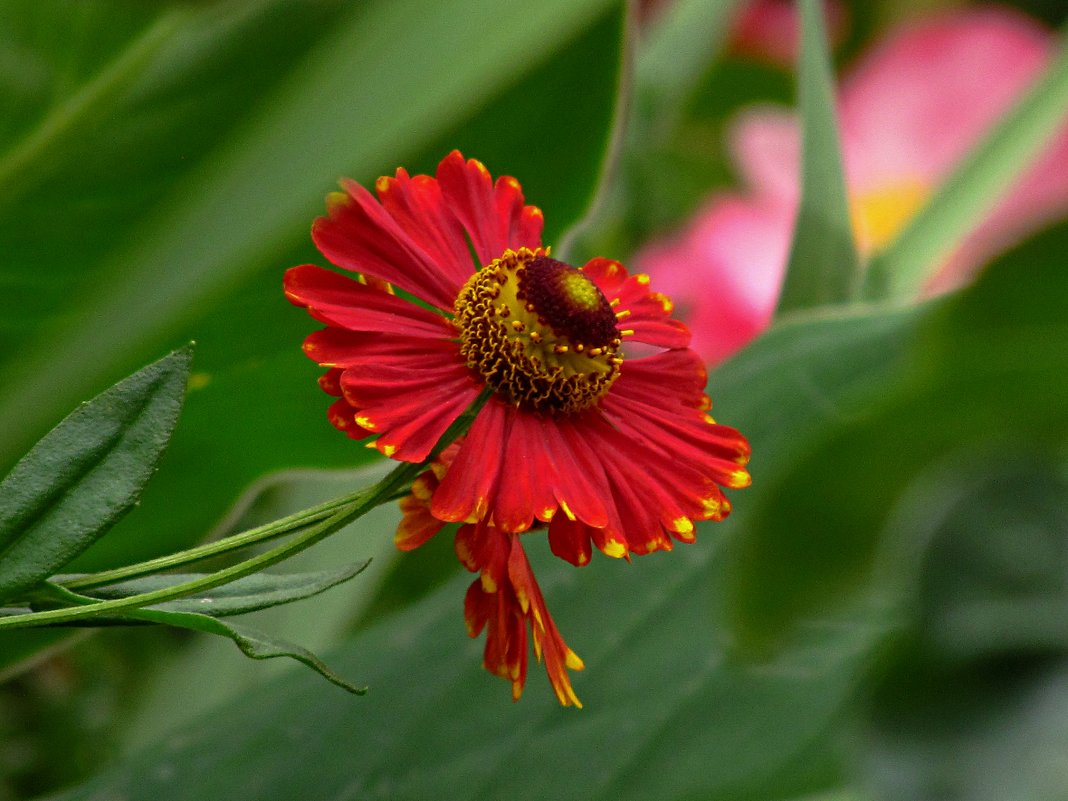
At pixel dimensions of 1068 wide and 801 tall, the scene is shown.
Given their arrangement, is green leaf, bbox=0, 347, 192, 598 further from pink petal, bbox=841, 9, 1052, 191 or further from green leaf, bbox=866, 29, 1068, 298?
pink petal, bbox=841, 9, 1052, 191

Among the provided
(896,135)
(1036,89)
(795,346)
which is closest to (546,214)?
(795,346)

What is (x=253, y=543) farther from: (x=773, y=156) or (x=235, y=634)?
(x=773, y=156)

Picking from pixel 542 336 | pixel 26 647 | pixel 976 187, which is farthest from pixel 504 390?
pixel 976 187

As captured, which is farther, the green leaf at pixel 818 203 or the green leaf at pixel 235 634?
the green leaf at pixel 818 203

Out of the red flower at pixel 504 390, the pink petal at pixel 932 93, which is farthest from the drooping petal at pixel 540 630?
the pink petal at pixel 932 93

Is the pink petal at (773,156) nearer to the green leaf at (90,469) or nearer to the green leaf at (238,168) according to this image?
the green leaf at (238,168)

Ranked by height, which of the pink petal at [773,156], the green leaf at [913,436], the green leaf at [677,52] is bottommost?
the green leaf at [913,436]
